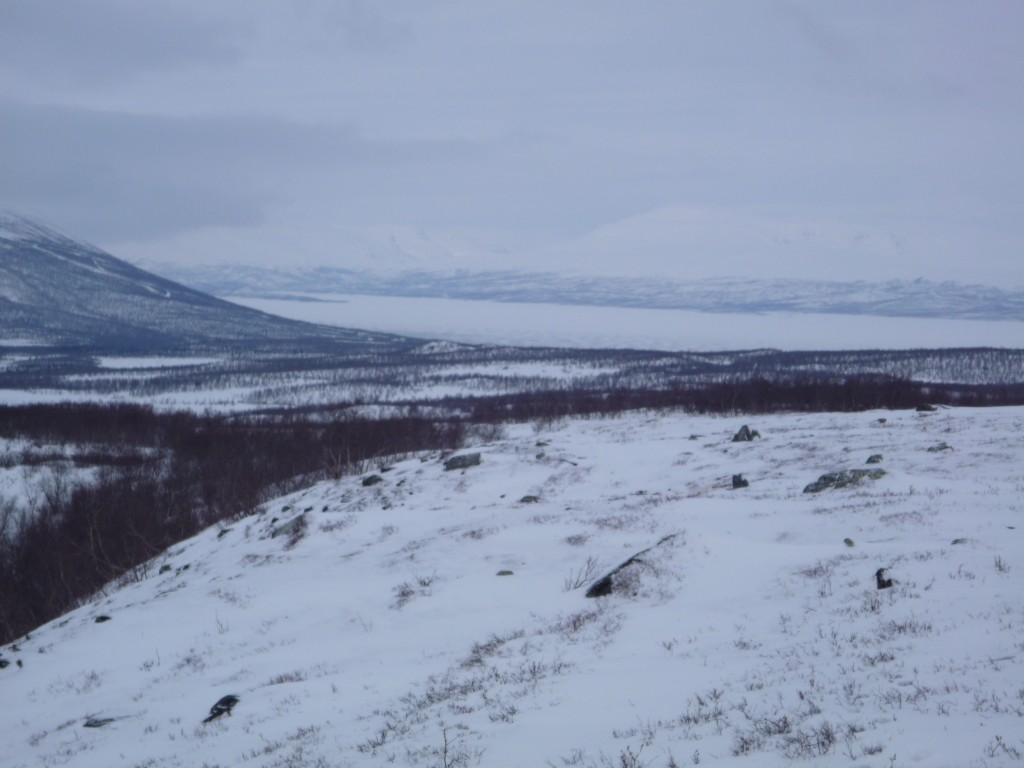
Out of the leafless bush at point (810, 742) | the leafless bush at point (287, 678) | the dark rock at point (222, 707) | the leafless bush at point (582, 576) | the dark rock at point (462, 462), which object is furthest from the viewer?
the dark rock at point (462, 462)

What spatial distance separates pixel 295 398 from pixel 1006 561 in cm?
12162

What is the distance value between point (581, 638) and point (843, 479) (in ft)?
42.5

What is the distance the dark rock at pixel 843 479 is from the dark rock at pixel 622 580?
8.96 meters

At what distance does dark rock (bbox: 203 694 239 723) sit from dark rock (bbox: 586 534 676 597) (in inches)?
261

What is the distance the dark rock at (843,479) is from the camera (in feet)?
74.4

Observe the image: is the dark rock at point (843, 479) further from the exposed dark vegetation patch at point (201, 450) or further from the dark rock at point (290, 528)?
the exposed dark vegetation patch at point (201, 450)

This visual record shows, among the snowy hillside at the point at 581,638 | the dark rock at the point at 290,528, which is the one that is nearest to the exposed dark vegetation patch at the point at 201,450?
the dark rock at the point at 290,528

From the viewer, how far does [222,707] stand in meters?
12.4

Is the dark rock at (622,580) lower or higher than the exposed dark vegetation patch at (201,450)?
higher

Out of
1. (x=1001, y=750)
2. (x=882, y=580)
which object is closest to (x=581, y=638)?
(x=882, y=580)

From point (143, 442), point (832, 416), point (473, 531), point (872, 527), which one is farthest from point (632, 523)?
point (143, 442)

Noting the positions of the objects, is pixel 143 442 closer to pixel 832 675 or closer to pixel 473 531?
pixel 473 531

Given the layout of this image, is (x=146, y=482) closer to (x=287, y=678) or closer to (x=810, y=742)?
(x=287, y=678)

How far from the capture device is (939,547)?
587 inches
